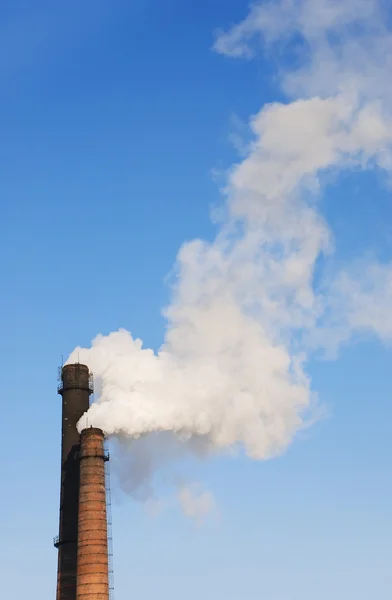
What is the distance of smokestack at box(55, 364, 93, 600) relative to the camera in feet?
132

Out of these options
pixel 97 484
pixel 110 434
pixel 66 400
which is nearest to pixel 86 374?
pixel 66 400

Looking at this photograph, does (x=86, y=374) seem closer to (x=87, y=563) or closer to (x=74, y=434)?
(x=74, y=434)

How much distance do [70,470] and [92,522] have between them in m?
5.32

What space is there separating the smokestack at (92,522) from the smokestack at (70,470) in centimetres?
196

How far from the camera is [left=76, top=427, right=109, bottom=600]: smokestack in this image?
3662 centimetres

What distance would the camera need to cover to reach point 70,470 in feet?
140

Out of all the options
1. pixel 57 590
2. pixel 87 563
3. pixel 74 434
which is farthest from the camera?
pixel 74 434

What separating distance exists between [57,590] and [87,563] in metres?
4.67

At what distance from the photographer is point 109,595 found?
1478 inches

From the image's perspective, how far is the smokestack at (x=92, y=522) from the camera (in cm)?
3662

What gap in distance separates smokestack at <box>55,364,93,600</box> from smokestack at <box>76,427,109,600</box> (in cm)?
196

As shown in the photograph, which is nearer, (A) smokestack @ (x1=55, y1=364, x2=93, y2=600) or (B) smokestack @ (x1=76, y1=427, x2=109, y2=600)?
(B) smokestack @ (x1=76, y1=427, x2=109, y2=600)

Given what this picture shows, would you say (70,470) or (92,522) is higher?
(70,470)

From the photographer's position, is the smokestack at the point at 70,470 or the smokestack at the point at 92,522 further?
the smokestack at the point at 70,470
